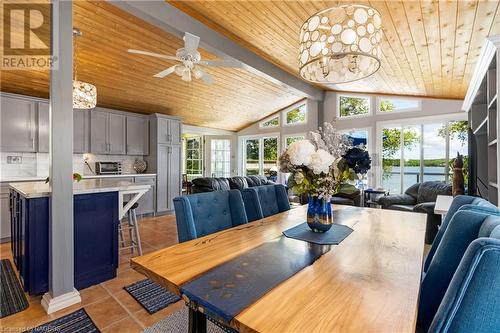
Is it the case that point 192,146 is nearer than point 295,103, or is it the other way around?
point 295,103

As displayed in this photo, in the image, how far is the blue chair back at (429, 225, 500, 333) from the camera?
54 centimetres

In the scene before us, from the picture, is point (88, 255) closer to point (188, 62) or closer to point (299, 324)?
point (188, 62)

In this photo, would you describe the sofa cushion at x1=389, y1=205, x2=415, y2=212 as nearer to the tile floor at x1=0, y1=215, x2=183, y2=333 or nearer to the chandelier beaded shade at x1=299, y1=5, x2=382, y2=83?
the chandelier beaded shade at x1=299, y1=5, x2=382, y2=83

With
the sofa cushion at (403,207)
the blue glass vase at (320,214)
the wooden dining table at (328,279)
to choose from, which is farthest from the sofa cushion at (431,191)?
the blue glass vase at (320,214)

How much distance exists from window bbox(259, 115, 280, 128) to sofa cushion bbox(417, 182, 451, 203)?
4.22 metres

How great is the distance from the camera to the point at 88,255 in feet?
7.81

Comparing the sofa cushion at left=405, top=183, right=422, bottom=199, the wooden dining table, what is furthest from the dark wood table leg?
the sofa cushion at left=405, top=183, right=422, bottom=199

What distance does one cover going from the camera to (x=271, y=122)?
7766 millimetres

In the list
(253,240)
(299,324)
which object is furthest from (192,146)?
(299,324)

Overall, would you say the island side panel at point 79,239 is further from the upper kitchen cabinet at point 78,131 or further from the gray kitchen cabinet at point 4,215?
the upper kitchen cabinet at point 78,131

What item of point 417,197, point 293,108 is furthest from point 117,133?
point 417,197

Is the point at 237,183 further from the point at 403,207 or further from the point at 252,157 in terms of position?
the point at 403,207

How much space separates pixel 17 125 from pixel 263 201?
438 cm

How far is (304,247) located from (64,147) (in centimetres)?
201
